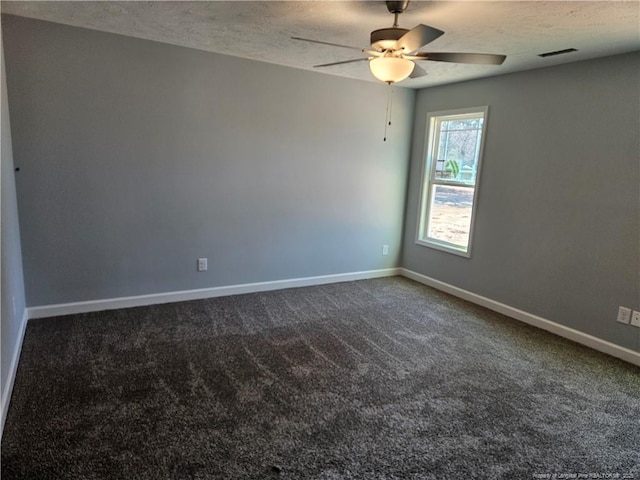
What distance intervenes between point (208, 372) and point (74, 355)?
1.02 m

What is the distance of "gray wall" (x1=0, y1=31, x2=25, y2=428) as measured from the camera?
2340mm

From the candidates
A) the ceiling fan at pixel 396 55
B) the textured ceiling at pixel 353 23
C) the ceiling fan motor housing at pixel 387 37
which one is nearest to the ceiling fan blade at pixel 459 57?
the ceiling fan at pixel 396 55

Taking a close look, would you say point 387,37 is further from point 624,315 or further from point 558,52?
point 624,315

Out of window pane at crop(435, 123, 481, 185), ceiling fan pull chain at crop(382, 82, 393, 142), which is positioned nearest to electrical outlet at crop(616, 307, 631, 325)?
window pane at crop(435, 123, 481, 185)

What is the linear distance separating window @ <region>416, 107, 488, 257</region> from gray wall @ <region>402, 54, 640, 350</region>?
0.49 ft

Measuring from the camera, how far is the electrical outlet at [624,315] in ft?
10.3

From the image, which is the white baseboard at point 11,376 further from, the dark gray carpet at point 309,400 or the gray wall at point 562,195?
the gray wall at point 562,195

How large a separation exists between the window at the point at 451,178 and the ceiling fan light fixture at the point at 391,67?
85.0 inches

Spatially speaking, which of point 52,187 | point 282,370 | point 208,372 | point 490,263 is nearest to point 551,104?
point 490,263

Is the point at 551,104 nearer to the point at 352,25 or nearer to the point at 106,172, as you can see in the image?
the point at 352,25

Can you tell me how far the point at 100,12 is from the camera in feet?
9.30

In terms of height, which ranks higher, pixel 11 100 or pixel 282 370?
pixel 11 100

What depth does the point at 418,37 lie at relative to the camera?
2.01 meters

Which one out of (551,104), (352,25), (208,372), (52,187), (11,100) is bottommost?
(208,372)
